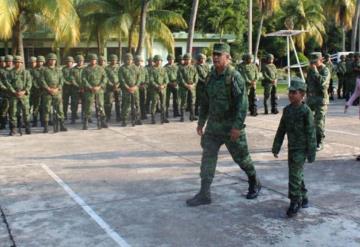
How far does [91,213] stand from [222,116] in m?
1.83

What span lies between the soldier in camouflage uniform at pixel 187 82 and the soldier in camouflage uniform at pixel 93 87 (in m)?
2.10

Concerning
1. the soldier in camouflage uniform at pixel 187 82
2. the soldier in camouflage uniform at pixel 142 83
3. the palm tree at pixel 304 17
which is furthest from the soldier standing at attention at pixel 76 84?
the palm tree at pixel 304 17

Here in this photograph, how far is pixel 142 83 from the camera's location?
46.3 feet

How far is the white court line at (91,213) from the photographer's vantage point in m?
5.18

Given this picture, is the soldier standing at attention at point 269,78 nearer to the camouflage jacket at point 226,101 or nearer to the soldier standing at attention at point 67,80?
the soldier standing at attention at point 67,80

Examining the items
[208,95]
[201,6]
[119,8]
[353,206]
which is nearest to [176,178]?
[208,95]

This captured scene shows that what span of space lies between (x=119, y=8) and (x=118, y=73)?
1133cm

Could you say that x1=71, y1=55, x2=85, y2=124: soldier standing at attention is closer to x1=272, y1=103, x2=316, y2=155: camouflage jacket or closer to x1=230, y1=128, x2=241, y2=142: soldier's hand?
x1=230, y1=128, x2=241, y2=142: soldier's hand

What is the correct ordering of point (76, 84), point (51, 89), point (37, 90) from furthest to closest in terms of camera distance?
point (76, 84), point (37, 90), point (51, 89)

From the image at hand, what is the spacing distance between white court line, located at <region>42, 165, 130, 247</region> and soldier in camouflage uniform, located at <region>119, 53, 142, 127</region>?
5.19 metres

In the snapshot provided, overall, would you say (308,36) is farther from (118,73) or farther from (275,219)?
(275,219)

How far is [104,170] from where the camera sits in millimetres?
8344

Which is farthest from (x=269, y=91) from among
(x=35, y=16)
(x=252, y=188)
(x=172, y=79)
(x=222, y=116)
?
(x=222, y=116)

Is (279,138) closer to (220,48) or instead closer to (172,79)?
(220,48)
